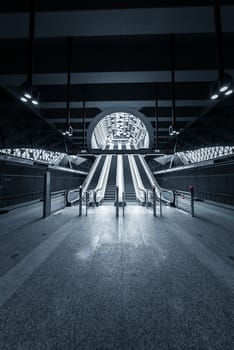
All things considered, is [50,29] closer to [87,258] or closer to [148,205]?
[87,258]

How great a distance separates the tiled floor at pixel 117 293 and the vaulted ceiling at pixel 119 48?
5.39 metres

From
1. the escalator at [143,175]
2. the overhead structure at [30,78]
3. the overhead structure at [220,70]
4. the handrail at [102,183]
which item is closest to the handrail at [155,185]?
the escalator at [143,175]

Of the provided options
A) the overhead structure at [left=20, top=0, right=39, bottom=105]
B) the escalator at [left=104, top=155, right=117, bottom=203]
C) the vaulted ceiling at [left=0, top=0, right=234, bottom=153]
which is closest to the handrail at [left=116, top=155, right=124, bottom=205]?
the escalator at [left=104, top=155, right=117, bottom=203]

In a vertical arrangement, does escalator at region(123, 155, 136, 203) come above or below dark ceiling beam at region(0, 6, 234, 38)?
below

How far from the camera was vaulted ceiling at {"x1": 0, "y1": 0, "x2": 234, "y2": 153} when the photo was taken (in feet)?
10.8

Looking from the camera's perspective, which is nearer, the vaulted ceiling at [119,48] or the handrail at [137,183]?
the vaulted ceiling at [119,48]

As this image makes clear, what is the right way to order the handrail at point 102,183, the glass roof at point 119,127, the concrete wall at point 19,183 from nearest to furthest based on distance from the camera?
the concrete wall at point 19,183 → the handrail at point 102,183 → the glass roof at point 119,127

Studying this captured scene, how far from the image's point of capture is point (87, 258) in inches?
101

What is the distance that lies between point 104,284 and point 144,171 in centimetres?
1206

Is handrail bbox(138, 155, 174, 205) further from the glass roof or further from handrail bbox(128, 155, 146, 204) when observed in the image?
the glass roof

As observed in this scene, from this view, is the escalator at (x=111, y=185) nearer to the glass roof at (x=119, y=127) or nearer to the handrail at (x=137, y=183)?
the handrail at (x=137, y=183)

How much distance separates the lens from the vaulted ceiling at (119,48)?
328 centimetres

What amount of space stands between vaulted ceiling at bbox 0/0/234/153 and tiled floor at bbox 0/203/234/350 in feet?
17.7

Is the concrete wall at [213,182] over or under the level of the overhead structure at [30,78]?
under
